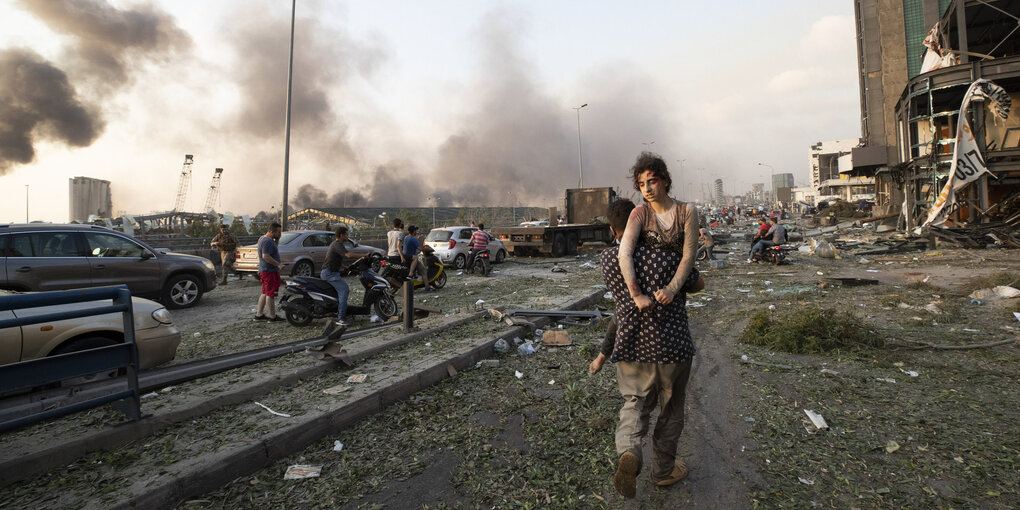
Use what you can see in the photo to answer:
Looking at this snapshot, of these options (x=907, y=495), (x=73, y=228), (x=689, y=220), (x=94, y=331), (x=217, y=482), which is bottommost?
(x=907, y=495)

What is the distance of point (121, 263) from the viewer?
26.6 ft

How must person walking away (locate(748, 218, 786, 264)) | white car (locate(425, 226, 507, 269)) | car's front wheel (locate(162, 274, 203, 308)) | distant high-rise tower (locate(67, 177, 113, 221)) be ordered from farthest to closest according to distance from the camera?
distant high-rise tower (locate(67, 177, 113, 221))
white car (locate(425, 226, 507, 269))
person walking away (locate(748, 218, 786, 264))
car's front wheel (locate(162, 274, 203, 308))

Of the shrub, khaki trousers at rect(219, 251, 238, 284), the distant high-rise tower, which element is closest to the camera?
the shrub

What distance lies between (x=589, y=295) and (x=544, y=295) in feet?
2.93

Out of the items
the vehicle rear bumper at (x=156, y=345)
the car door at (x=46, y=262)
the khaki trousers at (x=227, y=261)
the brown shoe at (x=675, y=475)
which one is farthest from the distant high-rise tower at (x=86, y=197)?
the brown shoe at (x=675, y=475)

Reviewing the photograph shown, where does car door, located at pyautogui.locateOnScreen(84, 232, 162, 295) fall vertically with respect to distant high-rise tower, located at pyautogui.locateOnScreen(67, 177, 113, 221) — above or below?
below

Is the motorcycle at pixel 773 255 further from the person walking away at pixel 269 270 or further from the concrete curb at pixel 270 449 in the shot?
the person walking away at pixel 269 270

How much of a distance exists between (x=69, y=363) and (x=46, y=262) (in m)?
6.22

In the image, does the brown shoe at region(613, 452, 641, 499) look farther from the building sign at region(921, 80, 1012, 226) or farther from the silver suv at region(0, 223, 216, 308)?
the building sign at region(921, 80, 1012, 226)

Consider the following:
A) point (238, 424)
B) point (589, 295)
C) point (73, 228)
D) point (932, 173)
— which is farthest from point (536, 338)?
point (932, 173)

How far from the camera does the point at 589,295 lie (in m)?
8.98

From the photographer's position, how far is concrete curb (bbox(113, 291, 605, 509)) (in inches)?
100.0

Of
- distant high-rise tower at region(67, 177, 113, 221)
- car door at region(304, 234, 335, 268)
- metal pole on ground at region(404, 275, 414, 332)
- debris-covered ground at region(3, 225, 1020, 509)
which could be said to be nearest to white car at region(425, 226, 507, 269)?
car door at region(304, 234, 335, 268)

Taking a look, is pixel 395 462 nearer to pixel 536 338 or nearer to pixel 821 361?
pixel 536 338
